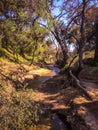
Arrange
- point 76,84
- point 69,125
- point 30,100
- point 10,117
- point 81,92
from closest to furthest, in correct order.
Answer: point 10,117 → point 30,100 → point 69,125 → point 81,92 → point 76,84

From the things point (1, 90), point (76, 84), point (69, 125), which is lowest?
point (69, 125)

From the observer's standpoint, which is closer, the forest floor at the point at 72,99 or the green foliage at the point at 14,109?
the green foliage at the point at 14,109

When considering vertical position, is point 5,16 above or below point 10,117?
above

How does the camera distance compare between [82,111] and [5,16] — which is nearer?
[5,16]

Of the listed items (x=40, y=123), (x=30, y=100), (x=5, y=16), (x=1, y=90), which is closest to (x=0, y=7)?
(x=5, y=16)

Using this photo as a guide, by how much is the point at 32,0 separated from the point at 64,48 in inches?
535

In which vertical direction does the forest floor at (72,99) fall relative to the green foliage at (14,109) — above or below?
below

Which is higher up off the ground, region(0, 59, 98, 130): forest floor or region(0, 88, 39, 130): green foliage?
region(0, 88, 39, 130): green foliage

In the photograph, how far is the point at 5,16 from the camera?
7.23 metres

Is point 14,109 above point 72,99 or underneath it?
above

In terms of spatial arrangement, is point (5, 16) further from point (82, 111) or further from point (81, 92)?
point (81, 92)

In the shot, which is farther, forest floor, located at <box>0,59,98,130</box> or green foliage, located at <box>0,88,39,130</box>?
forest floor, located at <box>0,59,98,130</box>

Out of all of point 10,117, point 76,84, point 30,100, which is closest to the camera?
point 10,117

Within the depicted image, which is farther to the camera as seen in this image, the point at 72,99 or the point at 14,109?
the point at 72,99
